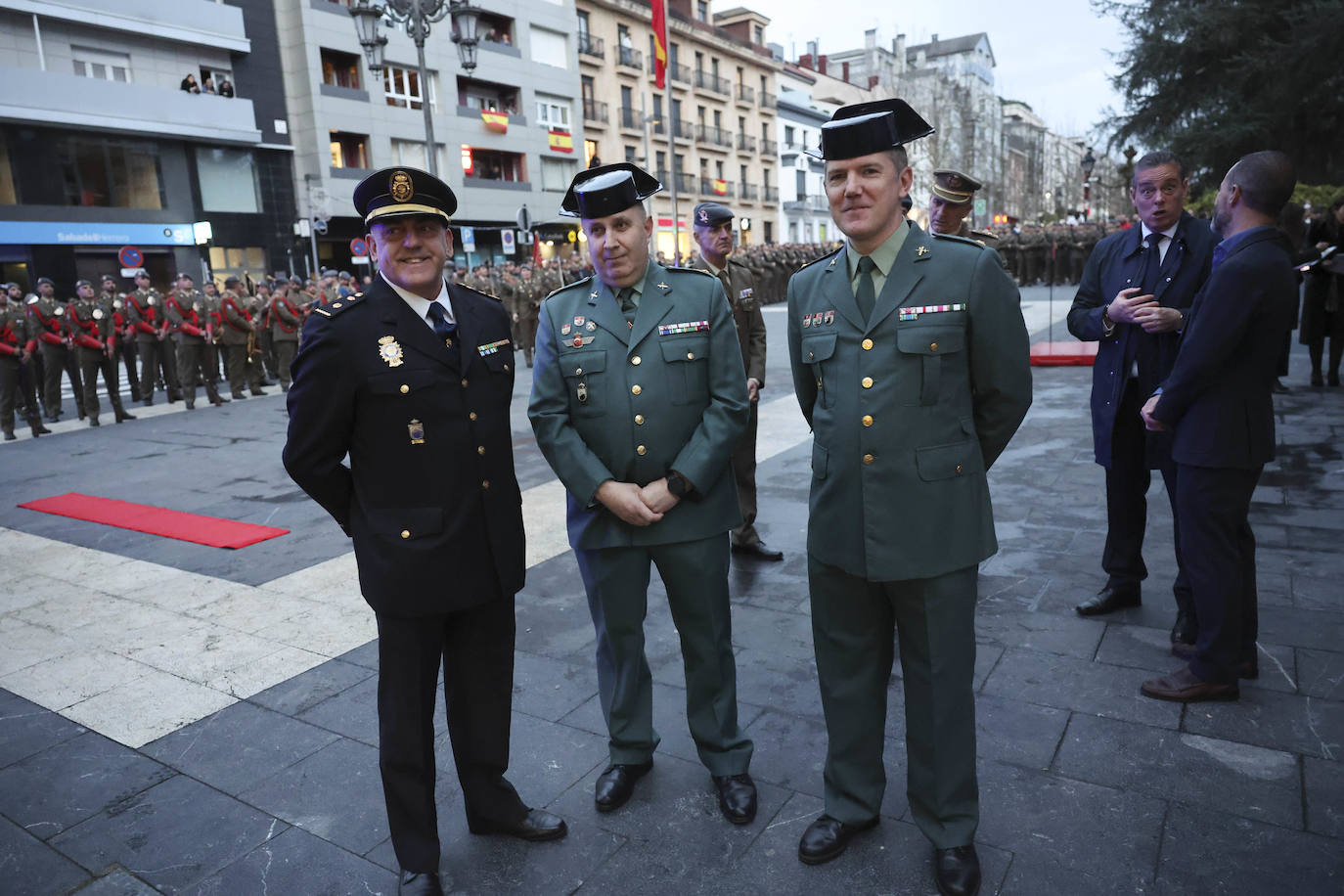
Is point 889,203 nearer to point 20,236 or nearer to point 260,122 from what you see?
point 20,236

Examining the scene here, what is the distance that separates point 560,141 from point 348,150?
1022 centimetres

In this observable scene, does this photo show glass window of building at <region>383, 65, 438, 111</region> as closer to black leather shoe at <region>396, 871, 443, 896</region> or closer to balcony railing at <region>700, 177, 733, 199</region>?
balcony railing at <region>700, 177, 733, 199</region>

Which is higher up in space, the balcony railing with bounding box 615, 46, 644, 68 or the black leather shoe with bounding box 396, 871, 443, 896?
the balcony railing with bounding box 615, 46, 644, 68

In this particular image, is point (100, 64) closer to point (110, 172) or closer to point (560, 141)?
point (110, 172)

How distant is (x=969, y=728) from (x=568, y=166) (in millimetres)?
39412

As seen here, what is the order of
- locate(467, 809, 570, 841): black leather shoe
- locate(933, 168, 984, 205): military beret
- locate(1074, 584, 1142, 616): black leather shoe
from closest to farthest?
locate(467, 809, 570, 841): black leather shoe → locate(1074, 584, 1142, 616): black leather shoe → locate(933, 168, 984, 205): military beret

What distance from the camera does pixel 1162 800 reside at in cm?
271

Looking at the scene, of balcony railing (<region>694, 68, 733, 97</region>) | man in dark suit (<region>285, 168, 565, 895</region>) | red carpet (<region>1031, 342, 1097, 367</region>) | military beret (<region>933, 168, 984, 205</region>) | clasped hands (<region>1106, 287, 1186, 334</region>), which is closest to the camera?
man in dark suit (<region>285, 168, 565, 895</region>)

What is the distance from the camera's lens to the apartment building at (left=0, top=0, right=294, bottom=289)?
75.8 feet

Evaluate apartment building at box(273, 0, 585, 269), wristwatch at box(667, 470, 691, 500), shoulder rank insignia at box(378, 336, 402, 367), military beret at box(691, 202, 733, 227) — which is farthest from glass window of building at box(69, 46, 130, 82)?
wristwatch at box(667, 470, 691, 500)

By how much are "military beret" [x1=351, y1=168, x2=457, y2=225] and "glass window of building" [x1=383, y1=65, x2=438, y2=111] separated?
31655 mm

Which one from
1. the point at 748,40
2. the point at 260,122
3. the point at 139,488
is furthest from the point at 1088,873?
the point at 748,40

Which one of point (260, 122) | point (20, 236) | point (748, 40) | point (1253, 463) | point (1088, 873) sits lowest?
point (1088, 873)

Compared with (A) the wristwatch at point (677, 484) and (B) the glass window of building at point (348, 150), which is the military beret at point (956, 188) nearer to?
(A) the wristwatch at point (677, 484)
